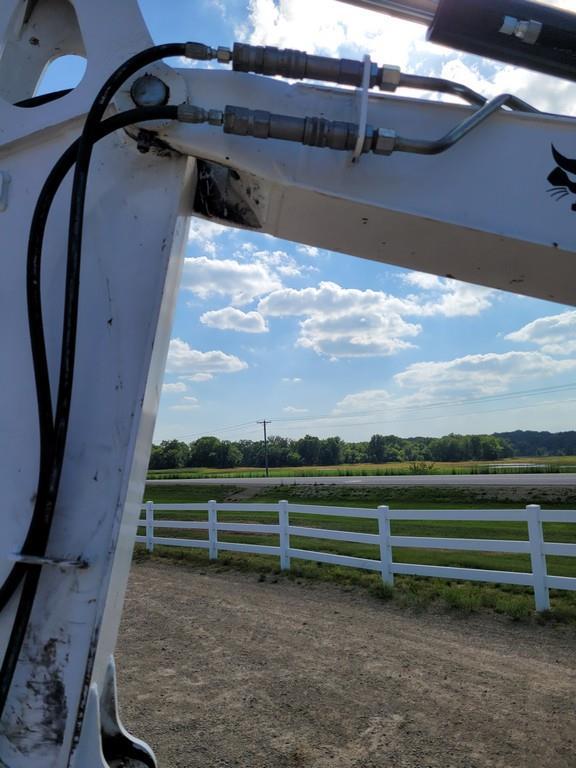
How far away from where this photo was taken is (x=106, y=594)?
1.38 m

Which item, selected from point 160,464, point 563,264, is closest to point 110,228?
point 563,264

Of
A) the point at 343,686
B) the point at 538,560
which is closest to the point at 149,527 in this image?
the point at 538,560

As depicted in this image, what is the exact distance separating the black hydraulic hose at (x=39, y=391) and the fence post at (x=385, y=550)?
646 centimetres

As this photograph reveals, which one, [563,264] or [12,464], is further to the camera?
[563,264]

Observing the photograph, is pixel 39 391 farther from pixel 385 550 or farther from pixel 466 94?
pixel 385 550

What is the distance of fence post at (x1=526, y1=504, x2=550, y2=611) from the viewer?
20.2 feet

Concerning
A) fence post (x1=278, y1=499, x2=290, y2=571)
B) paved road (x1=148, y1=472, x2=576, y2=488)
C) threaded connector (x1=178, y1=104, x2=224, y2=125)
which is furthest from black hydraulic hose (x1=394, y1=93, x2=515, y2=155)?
paved road (x1=148, y1=472, x2=576, y2=488)

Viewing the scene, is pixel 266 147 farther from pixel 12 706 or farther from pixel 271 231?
pixel 12 706

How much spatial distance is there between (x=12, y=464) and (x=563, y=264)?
1702 mm

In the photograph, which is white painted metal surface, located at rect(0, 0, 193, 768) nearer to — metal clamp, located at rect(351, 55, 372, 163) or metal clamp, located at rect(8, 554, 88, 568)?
metal clamp, located at rect(8, 554, 88, 568)

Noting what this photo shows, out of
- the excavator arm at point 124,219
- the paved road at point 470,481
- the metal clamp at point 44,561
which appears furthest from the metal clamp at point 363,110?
the paved road at point 470,481

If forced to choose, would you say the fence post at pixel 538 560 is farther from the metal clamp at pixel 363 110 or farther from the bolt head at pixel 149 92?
the bolt head at pixel 149 92

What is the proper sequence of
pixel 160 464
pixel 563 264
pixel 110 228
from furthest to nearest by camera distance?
1. pixel 160 464
2. pixel 563 264
3. pixel 110 228

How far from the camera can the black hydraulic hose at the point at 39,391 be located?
1.35 metres
